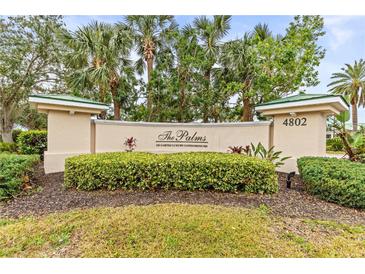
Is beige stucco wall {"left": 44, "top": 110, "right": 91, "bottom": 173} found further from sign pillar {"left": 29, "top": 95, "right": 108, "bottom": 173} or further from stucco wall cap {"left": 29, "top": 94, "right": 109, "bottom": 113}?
stucco wall cap {"left": 29, "top": 94, "right": 109, "bottom": 113}

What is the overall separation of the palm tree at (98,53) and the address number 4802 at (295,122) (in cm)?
873

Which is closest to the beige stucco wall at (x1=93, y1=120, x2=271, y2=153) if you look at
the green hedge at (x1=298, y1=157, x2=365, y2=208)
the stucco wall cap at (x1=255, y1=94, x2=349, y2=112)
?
the stucco wall cap at (x1=255, y1=94, x2=349, y2=112)

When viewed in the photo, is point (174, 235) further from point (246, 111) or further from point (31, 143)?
point (246, 111)

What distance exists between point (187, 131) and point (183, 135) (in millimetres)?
242

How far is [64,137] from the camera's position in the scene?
287 inches

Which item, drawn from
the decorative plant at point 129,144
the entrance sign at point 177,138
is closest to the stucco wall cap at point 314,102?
the entrance sign at point 177,138

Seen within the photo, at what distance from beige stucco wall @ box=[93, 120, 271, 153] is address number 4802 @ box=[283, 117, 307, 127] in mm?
1260

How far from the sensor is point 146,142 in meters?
8.97

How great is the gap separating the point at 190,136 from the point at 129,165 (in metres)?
4.37

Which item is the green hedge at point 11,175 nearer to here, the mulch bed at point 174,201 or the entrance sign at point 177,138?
the mulch bed at point 174,201

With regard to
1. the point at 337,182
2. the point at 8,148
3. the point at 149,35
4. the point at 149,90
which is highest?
the point at 149,35

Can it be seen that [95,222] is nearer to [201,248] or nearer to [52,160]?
[201,248]

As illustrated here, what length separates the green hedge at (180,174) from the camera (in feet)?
16.5

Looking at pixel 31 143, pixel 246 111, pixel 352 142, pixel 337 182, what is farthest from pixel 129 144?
pixel 352 142
